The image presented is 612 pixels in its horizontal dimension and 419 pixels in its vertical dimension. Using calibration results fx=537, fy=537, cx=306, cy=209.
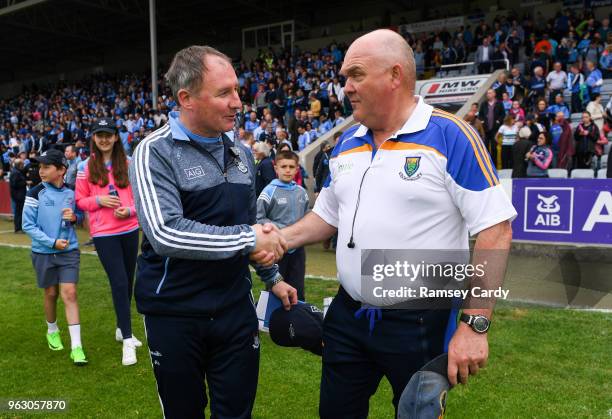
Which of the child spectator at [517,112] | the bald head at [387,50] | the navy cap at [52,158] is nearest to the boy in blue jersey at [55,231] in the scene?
the navy cap at [52,158]

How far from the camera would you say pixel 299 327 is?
9.06 ft

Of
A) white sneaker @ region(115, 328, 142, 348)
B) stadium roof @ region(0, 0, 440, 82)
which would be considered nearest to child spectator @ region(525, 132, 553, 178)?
white sneaker @ region(115, 328, 142, 348)

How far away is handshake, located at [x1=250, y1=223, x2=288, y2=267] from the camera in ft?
7.85

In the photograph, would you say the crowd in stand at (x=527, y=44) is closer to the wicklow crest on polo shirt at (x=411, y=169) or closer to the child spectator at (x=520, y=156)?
the child spectator at (x=520, y=156)

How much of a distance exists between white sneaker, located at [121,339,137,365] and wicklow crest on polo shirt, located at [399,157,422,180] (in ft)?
11.6

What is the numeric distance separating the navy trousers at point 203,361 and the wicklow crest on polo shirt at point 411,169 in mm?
1032

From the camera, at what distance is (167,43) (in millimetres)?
39031

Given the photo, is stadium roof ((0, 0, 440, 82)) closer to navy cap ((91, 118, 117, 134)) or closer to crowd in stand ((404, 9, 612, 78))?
crowd in stand ((404, 9, 612, 78))

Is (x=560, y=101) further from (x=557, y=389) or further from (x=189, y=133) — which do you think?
(x=189, y=133)

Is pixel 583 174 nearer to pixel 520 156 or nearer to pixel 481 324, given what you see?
pixel 520 156

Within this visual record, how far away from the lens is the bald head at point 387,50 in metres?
2.22

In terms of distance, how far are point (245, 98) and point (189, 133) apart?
22.6m

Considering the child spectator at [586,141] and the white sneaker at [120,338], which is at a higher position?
the child spectator at [586,141]

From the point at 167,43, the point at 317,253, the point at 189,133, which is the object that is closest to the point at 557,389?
the point at 189,133
